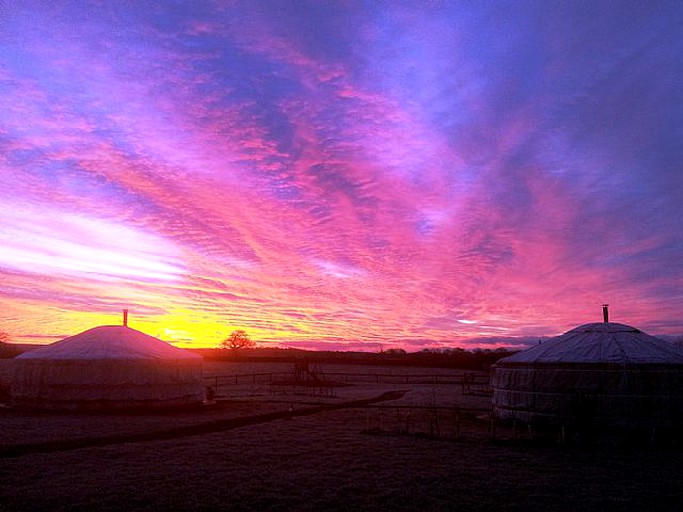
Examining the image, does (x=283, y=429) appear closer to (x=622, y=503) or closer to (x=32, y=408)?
(x=622, y=503)

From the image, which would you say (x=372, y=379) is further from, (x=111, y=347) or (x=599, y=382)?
(x=599, y=382)

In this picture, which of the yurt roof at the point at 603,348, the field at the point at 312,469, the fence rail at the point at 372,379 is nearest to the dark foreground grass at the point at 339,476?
the field at the point at 312,469

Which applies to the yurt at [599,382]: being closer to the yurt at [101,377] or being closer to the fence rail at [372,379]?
the yurt at [101,377]

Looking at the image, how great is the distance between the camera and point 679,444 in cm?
1577

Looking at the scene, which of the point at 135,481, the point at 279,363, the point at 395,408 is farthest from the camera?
the point at 279,363

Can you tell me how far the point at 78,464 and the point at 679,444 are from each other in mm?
15466

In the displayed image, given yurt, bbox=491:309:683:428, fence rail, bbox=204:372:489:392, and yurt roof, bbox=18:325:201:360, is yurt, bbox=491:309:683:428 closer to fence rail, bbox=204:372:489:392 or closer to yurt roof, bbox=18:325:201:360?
yurt roof, bbox=18:325:201:360

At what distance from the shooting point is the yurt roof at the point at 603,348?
17688 millimetres

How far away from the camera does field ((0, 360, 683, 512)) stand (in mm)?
9575

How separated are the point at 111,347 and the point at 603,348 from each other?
20.0 metres

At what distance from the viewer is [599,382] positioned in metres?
17.6

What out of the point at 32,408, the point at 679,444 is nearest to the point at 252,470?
the point at 679,444

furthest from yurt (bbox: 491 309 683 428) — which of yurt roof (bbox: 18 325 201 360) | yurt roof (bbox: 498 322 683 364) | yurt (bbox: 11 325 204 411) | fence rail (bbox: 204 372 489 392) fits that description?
fence rail (bbox: 204 372 489 392)

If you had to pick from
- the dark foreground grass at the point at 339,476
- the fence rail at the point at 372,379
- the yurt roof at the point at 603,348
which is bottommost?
the dark foreground grass at the point at 339,476
